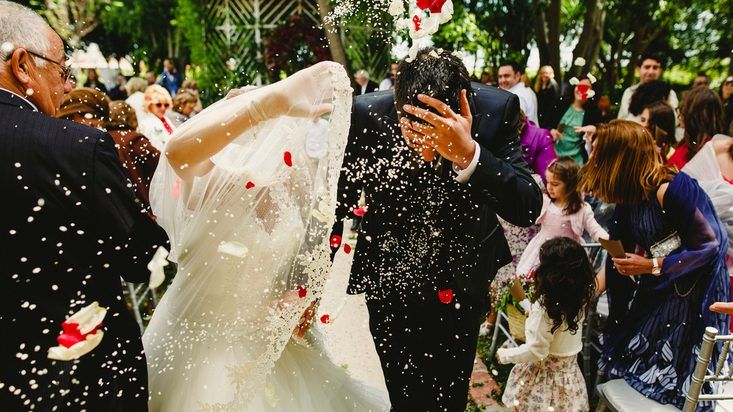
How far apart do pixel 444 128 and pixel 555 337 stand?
5.15ft

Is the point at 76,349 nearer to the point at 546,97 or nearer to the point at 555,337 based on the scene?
the point at 555,337

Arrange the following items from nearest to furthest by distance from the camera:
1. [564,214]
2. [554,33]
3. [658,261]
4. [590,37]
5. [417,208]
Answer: [417,208], [658,261], [564,214], [554,33], [590,37]

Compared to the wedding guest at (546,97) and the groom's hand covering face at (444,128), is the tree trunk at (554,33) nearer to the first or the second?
the wedding guest at (546,97)

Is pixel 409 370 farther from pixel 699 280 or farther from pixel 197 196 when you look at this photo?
pixel 699 280

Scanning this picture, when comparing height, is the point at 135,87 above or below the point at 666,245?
below

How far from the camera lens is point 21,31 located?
5.15 feet

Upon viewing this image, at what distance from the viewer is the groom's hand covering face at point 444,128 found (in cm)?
180

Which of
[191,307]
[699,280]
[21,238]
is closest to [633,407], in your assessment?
[699,280]

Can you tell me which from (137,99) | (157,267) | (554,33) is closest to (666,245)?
(157,267)

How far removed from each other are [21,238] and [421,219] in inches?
52.8

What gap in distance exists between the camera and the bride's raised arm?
172cm

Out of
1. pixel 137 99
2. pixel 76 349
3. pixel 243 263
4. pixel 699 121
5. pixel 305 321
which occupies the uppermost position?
pixel 76 349

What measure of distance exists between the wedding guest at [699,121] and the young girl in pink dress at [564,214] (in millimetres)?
1070

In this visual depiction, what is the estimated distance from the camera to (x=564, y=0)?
1377 centimetres
